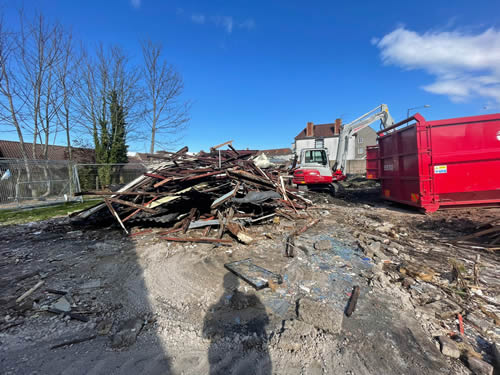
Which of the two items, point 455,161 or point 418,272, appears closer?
point 418,272

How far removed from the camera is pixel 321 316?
2250 millimetres

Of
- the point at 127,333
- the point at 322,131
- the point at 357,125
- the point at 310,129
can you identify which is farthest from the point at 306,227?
the point at 322,131

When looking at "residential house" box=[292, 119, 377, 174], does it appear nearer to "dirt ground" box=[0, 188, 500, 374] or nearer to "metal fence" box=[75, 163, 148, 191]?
"metal fence" box=[75, 163, 148, 191]

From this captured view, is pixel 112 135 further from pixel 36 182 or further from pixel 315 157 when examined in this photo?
pixel 315 157

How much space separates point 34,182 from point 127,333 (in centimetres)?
1260

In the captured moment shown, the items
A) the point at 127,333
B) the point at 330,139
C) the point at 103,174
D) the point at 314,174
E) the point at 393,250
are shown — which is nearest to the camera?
the point at 127,333

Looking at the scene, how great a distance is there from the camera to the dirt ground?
73.0 inches

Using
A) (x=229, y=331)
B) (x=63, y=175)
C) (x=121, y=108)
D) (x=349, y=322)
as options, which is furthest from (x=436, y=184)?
(x=121, y=108)

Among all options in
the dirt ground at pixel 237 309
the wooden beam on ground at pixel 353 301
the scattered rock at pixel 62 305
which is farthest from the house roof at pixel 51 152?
the wooden beam on ground at pixel 353 301

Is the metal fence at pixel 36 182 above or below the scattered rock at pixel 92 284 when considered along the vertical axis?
above

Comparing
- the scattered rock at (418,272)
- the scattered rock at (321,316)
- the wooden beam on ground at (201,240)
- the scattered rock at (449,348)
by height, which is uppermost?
the wooden beam on ground at (201,240)

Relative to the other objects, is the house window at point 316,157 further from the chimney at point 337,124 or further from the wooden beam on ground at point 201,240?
the chimney at point 337,124

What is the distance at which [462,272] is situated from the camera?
10.5 feet

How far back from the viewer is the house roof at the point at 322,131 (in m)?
40.9
